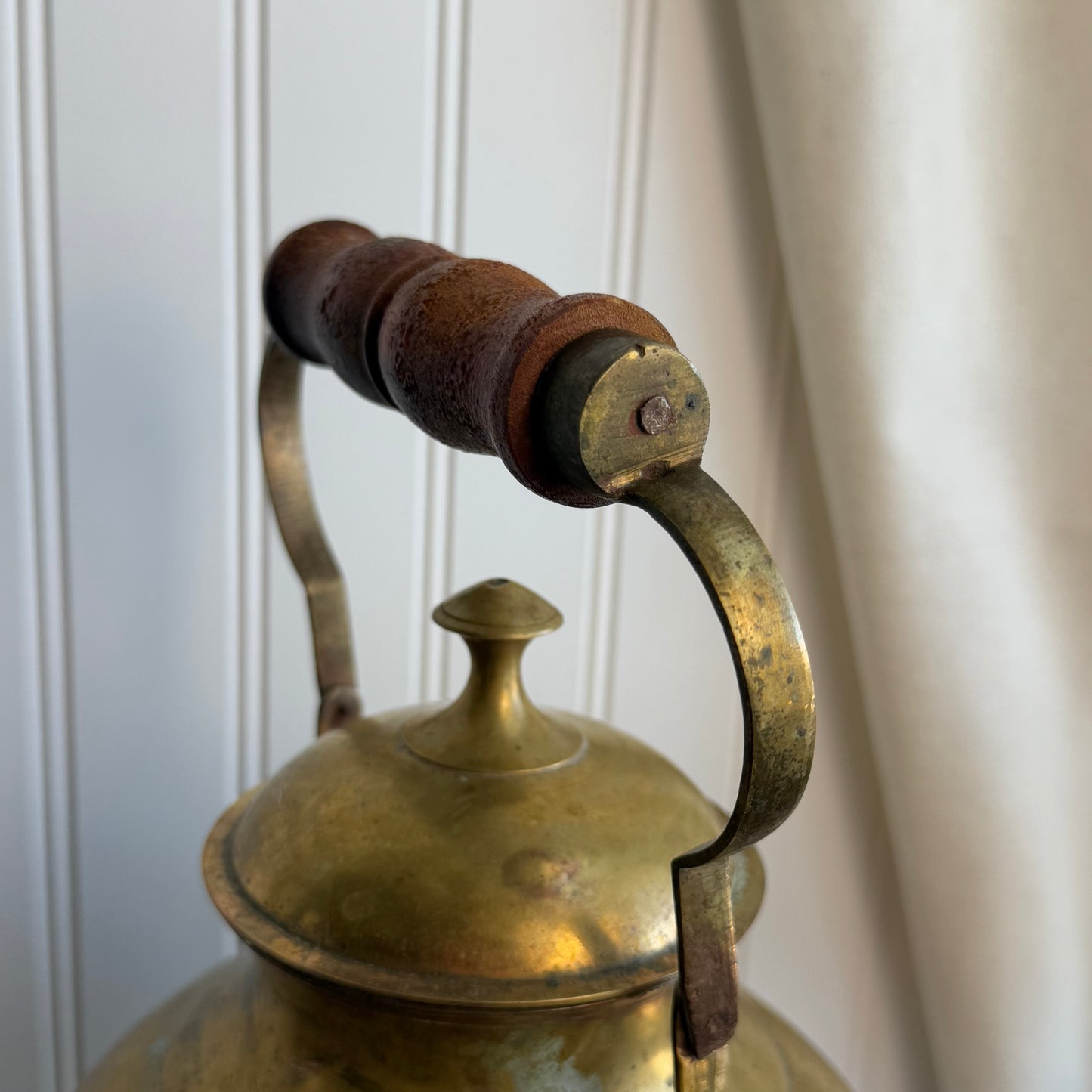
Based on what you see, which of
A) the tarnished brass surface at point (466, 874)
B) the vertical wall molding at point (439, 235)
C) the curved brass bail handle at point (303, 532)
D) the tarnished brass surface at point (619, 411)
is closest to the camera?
the tarnished brass surface at point (619, 411)

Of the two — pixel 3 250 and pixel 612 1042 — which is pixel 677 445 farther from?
pixel 3 250

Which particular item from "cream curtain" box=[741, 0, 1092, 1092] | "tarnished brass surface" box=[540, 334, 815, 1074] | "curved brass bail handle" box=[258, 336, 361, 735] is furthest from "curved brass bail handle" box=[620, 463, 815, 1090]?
"cream curtain" box=[741, 0, 1092, 1092]

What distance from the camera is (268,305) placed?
60cm

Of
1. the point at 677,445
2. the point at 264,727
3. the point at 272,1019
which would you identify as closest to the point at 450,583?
the point at 264,727

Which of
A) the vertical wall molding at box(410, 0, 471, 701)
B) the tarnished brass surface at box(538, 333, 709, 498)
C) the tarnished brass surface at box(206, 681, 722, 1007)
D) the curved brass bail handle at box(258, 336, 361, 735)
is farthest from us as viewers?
the vertical wall molding at box(410, 0, 471, 701)

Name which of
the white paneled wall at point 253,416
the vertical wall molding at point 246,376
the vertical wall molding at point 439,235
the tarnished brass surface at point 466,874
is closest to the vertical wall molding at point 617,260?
the white paneled wall at point 253,416

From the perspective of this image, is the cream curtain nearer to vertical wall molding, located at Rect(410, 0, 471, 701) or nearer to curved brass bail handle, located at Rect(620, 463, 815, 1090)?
vertical wall molding, located at Rect(410, 0, 471, 701)

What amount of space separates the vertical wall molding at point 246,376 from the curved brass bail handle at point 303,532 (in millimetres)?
145

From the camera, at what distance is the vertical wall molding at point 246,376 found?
2.50 feet

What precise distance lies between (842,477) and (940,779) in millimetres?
250

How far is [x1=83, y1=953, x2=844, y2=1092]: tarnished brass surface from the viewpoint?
478 mm

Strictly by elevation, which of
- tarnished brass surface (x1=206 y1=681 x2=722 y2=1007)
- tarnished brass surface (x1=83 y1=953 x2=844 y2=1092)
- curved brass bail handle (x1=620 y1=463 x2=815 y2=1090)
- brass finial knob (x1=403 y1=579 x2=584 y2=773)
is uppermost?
curved brass bail handle (x1=620 y1=463 x2=815 y2=1090)

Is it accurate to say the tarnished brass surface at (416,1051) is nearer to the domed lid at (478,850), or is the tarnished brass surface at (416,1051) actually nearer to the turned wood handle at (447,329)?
the domed lid at (478,850)

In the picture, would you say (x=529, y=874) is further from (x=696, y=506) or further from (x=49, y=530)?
(x=49, y=530)
